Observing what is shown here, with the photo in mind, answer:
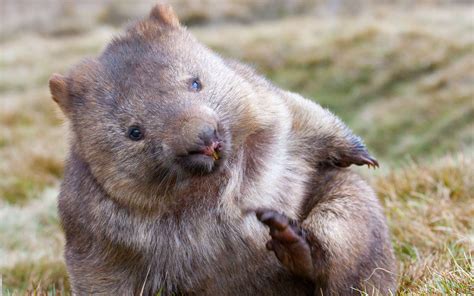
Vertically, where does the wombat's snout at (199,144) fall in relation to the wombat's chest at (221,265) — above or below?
above

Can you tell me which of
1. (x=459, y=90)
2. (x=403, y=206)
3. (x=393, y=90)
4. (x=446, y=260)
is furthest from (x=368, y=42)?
(x=446, y=260)

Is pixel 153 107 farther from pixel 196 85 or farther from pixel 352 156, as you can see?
pixel 352 156

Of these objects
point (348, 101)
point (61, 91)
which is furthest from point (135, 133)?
point (348, 101)

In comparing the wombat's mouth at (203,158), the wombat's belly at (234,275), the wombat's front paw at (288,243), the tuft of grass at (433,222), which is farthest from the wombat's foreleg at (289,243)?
the tuft of grass at (433,222)

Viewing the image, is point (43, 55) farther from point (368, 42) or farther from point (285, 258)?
point (285, 258)

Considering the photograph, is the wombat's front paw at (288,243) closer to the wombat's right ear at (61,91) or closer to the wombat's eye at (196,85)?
the wombat's eye at (196,85)

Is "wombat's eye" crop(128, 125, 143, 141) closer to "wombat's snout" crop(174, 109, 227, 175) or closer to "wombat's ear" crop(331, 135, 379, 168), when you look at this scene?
"wombat's snout" crop(174, 109, 227, 175)

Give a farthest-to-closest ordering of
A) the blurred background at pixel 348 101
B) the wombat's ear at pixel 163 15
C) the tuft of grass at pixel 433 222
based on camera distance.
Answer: the blurred background at pixel 348 101, the wombat's ear at pixel 163 15, the tuft of grass at pixel 433 222
